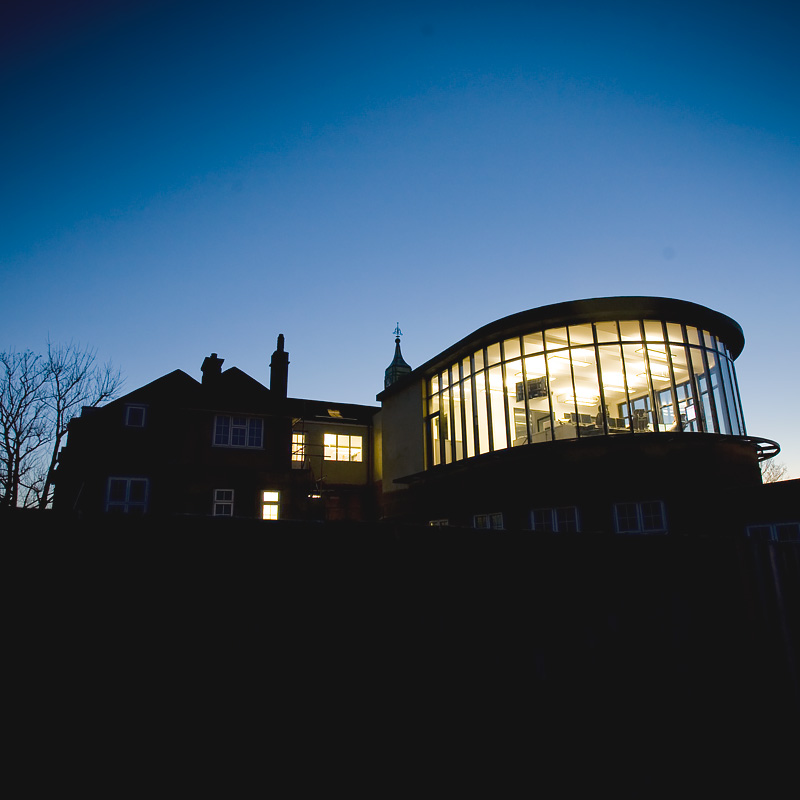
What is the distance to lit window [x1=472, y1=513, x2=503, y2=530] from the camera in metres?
20.7

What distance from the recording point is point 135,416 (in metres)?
24.5

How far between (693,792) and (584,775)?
4.46 feet

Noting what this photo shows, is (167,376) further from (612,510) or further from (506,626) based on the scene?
(506,626)

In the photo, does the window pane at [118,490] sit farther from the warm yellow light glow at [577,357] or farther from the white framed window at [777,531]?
the white framed window at [777,531]

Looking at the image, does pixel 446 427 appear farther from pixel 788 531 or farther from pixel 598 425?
pixel 788 531

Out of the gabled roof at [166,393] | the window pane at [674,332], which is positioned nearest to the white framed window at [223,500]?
the gabled roof at [166,393]

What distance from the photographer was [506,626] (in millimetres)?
3855

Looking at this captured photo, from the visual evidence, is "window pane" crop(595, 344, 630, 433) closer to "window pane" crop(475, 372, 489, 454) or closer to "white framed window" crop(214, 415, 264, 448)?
"window pane" crop(475, 372, 489, 454)

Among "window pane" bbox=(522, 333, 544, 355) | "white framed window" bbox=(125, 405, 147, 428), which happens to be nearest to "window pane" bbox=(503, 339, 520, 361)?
"window pane" bbox=(522, 333, 544, 355)

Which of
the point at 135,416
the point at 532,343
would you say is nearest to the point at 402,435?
the point at 532,343

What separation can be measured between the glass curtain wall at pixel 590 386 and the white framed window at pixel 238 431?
9.86 m

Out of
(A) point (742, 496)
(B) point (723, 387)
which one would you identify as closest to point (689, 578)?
(A) point (742, 496)

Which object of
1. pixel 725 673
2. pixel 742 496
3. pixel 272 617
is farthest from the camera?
pixel 742 496

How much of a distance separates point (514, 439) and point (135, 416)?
58.4ft
